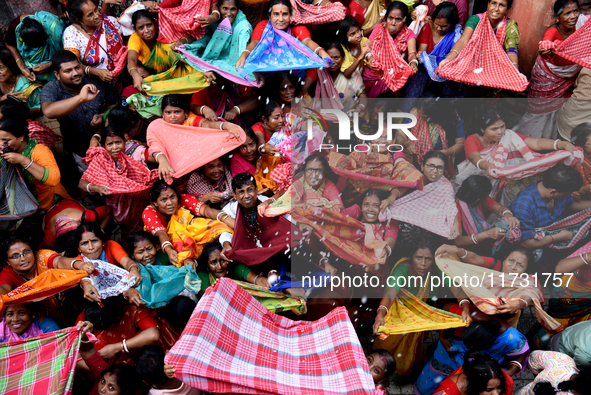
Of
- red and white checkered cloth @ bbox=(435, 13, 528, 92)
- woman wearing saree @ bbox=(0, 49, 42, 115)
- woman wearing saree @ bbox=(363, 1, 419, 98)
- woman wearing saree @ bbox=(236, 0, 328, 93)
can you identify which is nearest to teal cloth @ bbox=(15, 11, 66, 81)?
woman wearing saree @ bbox=(0, 49, 42, 115)

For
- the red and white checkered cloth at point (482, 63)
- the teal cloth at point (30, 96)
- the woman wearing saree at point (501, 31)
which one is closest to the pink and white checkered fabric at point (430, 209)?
the red and white checkered cloth at point (482, 63)

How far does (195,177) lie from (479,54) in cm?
320

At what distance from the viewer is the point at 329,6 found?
481 centimetres

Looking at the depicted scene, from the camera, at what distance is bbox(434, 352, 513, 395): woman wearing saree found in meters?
2.96

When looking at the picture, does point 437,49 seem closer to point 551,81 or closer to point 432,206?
point 551,81

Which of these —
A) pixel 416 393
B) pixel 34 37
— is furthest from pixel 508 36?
pixel 34 37

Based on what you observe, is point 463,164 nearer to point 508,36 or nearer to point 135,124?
point 508,36

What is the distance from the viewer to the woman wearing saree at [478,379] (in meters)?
2.96

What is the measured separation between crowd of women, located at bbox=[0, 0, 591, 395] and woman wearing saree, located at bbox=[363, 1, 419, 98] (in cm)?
2

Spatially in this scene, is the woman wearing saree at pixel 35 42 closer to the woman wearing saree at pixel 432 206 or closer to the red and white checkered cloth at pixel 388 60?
the red and white checkered cloth at pixel 388 60

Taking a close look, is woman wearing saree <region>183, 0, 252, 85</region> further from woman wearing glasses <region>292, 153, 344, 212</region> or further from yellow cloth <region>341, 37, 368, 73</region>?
woman wearing glasses <region>292, 153, 344, 212</region>

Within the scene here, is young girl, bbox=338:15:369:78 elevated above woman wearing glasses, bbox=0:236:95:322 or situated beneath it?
elevated above

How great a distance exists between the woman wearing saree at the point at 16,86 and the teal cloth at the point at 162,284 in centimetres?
246

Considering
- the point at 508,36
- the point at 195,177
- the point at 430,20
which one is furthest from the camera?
the point at 430,20
